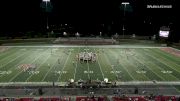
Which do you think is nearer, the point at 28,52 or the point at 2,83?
the point at 2,83

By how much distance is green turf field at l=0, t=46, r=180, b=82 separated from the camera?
92.2 feet

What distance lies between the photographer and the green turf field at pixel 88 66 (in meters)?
28.1

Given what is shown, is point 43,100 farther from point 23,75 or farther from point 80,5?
point 80,5

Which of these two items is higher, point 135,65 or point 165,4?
point 165,4

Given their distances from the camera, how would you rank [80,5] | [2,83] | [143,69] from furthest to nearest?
[80,5]
[143,69]
[2,83]

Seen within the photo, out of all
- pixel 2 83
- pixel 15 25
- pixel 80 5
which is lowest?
Answer: pixel 2 83

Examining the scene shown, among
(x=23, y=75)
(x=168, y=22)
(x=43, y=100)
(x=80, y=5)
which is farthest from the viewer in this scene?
(x=80, y=5)

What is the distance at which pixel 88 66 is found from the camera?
33.0 metres

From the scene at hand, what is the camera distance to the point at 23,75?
28625 mm

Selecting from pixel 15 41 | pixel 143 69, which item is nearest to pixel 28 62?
pixel 143 69

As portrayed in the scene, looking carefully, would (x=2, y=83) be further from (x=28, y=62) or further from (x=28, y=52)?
(x=28, y=52)

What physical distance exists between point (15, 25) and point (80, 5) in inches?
599

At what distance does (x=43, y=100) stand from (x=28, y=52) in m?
23.6

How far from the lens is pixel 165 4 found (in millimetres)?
61656
